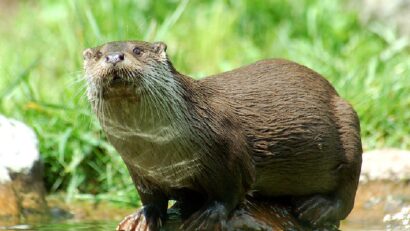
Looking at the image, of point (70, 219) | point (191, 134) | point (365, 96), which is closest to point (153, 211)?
point (191, 134)

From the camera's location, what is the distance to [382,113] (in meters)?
5.62

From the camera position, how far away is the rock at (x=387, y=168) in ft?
15.6

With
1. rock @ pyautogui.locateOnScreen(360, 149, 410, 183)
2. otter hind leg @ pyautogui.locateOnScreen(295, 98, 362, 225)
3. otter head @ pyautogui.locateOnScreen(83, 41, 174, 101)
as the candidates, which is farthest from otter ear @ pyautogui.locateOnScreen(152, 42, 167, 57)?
rock @ pyautogui.locateOnScreen(360, 149, 410, 183)

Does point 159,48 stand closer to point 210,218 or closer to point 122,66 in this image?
point 122,66

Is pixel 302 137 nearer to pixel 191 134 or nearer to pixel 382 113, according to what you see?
pixel 191 134

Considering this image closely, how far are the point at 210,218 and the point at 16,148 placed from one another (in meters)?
1.64

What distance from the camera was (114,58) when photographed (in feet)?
10.4

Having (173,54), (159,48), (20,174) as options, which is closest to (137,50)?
(159,48)

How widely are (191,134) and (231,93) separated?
0.41 meters

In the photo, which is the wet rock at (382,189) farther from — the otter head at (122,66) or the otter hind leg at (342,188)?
the otter head at (122,66)

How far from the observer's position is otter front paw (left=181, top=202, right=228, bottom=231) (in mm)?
3471

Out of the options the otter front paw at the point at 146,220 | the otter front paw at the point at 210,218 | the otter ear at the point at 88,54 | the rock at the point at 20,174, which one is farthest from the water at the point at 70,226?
the otter ear at the point at 88,54

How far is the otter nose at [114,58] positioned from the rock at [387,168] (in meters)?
1.99

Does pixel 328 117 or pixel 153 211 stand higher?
pixel 328 117
